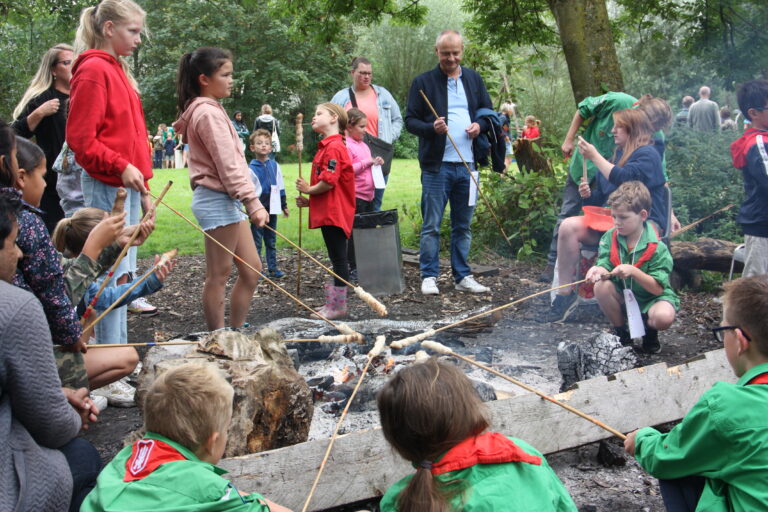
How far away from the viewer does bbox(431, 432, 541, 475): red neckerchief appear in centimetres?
194

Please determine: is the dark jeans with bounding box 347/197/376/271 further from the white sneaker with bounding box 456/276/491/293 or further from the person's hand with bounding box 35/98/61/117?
the person's hand with bounding box 35/98/61/117

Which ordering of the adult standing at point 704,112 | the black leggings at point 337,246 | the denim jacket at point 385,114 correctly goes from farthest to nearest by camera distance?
the adult standing at point 704,112
the denim jacket at point 385,114
the black leggings at point 337,246

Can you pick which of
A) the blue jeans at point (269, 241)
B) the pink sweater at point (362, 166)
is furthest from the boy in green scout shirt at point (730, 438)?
the blue jeans at point (269, 241)

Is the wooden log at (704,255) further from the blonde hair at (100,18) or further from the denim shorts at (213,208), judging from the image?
the blonde hair at (100,18)

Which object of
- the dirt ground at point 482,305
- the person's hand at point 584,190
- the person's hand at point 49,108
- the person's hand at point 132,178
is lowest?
the dirt ground at point 482,305

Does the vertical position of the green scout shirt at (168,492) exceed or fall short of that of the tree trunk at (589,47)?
it falls short

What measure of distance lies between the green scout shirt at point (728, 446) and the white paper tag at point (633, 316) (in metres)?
2.15

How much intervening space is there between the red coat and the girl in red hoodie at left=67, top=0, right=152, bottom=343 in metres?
1.69

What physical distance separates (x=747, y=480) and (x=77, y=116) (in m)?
4.04

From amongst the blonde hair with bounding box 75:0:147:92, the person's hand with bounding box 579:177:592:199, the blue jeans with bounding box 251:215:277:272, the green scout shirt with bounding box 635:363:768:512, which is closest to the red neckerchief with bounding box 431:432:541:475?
the green scout shirt with bounding box 635:363:768:512

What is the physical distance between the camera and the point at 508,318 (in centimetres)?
569

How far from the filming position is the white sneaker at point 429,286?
658cm

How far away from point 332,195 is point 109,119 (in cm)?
209

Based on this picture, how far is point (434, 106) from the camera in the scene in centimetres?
655
